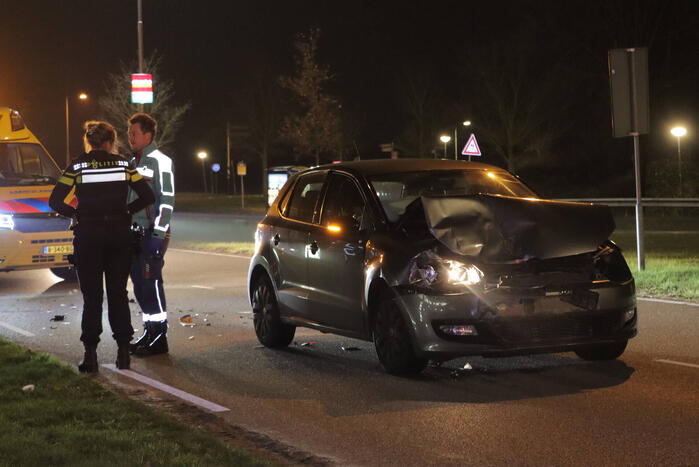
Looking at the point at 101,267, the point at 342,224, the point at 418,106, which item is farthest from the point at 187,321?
the point at 418,106

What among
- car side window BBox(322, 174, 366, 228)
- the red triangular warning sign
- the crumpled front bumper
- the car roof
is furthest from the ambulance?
the red triangular warning sign

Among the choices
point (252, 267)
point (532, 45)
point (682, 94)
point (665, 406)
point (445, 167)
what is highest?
point (532, 45)

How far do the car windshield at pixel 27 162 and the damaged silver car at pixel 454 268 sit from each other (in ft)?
25.9

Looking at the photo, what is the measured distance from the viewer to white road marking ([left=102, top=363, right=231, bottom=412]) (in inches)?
292

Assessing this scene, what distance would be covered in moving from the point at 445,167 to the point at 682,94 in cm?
3495

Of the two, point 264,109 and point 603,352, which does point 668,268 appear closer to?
point 603,352

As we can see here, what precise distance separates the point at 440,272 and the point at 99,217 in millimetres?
2641

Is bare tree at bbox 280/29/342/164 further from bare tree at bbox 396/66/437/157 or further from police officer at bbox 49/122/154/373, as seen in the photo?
police officer at bbox 49/122/154/373

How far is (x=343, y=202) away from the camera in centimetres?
916

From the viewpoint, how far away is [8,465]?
5.53 m

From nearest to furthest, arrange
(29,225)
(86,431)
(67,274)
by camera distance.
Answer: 1. (86,431)
2. (29,225)
3. (67,274)

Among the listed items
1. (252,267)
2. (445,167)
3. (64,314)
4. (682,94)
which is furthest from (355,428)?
(682,94)

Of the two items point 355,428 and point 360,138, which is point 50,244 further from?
point 360,138

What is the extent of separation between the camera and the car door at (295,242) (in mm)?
9477
